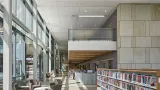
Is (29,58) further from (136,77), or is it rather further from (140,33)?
(136,77)

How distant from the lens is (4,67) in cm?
816

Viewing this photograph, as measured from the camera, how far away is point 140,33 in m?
13.4

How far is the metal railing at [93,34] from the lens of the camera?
14.2 metres

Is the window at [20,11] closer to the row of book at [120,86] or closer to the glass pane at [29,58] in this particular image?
the glass pane at [29,58]

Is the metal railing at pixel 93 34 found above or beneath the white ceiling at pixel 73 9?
beneath

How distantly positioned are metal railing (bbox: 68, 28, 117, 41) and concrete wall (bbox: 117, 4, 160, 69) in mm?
952

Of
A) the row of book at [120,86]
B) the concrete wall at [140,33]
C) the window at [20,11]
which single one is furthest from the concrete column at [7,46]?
the concrete wall at [140,33]

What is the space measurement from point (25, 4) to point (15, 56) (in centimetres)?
308

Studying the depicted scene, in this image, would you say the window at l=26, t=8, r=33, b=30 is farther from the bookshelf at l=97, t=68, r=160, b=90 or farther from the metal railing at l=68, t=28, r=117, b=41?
the bookshelf at l=97, t=68, r=160, b=90

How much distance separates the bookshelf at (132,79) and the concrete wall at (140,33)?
301 centimetres

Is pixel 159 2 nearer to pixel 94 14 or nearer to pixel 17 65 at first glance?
pixel 94 14

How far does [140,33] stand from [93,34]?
8.80ft

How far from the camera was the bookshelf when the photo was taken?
5.70 m

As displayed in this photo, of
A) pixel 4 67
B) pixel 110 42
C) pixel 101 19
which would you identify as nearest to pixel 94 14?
pixel 101 19
